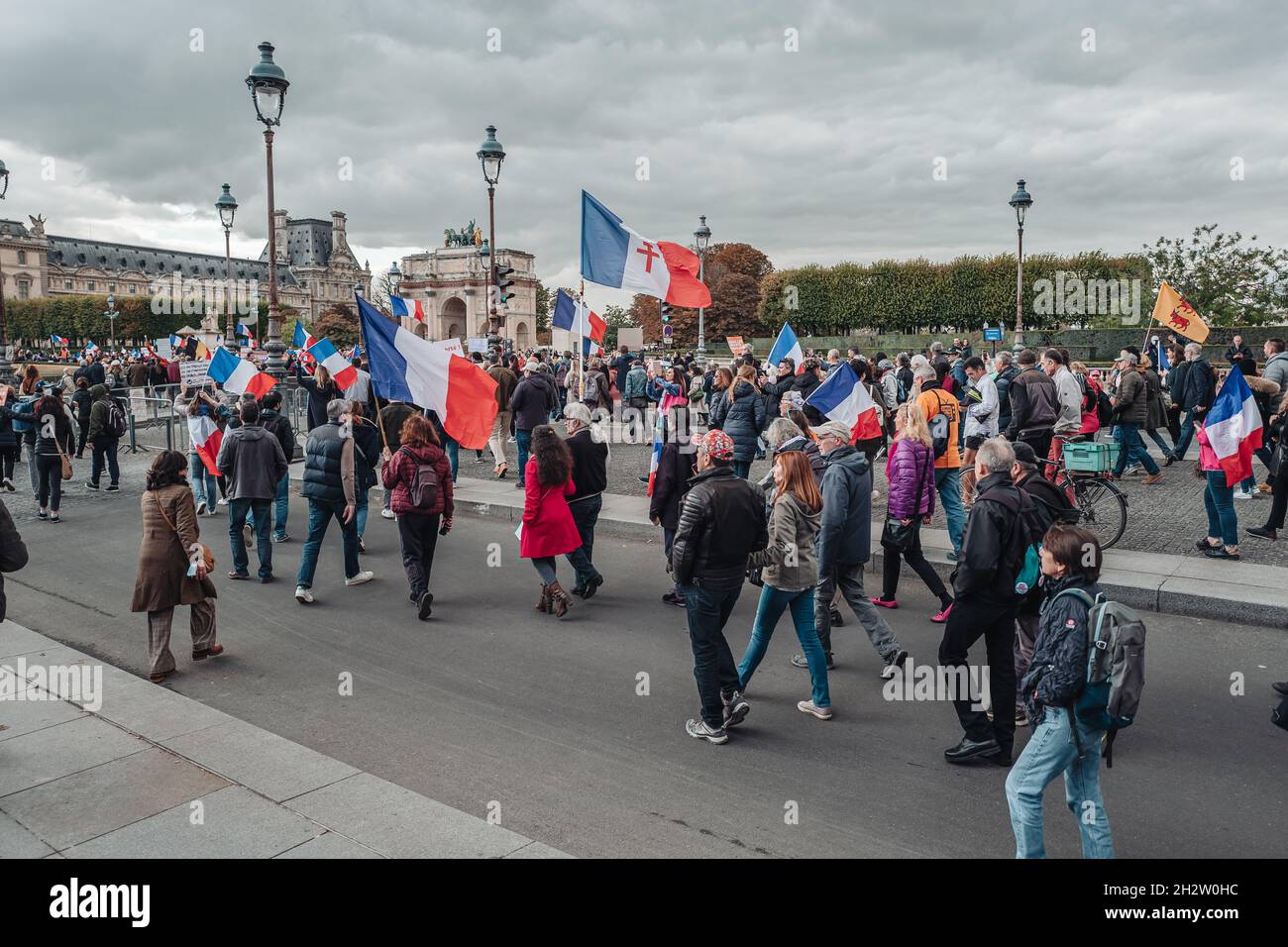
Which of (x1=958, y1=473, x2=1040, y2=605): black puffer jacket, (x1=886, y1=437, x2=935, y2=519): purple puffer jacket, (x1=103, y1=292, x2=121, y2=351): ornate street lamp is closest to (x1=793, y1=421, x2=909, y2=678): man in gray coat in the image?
(x1=886, y1=437, x2=935, y2=519): purple puffer jacket

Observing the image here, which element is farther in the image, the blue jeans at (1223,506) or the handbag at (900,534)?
the blue jeans at (1223,506)

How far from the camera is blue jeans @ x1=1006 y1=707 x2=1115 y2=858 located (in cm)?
395

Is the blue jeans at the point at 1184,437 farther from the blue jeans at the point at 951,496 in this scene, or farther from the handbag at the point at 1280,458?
the blue jeans at the point at 951,496

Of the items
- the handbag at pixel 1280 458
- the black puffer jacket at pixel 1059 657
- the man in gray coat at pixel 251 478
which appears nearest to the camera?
the black puffer jacket at pixel 1059 657

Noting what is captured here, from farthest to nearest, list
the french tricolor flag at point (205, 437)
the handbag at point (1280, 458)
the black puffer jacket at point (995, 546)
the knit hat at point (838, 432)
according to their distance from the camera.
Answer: the french tricolor flag at point (205, 437) < the handbag at point (1280, 458) < the knit hat at point (838, 432) < the black puffer jacket at point (995, 546)

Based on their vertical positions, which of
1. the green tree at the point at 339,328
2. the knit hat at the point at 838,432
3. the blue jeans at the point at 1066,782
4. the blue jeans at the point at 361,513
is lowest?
the blue jeans at the point at 1066,782

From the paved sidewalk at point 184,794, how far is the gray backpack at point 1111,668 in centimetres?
241

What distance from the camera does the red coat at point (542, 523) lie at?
27.1 ft

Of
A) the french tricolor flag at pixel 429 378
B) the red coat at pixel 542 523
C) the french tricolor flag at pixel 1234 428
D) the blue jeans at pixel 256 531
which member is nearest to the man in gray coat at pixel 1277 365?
the french tricolor flag at pixel 1234 428

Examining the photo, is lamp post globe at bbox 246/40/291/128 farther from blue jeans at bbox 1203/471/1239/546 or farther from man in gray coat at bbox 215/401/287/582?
blue jeans at bbox 1203/471/1239/546

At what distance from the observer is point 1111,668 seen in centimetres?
375

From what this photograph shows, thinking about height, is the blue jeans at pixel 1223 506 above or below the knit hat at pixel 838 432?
below
